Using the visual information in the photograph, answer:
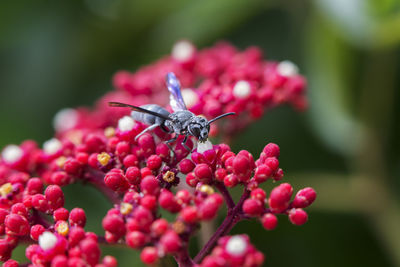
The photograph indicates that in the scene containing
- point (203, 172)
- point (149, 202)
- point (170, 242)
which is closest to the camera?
point (170, 242)

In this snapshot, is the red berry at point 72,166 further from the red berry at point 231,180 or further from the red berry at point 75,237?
the red berry at point 231,180

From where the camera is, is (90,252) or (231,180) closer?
(90,252)

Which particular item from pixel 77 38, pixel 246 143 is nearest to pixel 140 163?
pixel 246 143

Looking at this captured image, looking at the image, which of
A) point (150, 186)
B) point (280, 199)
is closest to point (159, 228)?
point (150, 186)

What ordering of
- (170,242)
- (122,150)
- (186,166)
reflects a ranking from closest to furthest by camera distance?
(170,242) → (186,166) → (122,150)

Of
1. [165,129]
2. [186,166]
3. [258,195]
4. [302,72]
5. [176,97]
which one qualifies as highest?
[302,72]

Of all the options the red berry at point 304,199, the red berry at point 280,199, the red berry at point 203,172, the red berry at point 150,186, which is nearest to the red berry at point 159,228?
the red berry at point 150,186

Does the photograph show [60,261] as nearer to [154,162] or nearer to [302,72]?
[154,162]

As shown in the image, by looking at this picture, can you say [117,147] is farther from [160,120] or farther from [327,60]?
[327,60]
